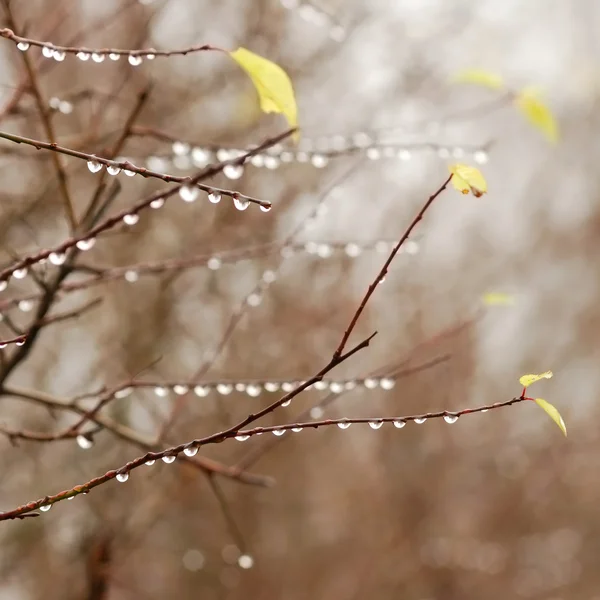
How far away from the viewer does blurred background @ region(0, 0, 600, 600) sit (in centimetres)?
201

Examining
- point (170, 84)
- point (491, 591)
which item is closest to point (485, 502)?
point (491, 591)

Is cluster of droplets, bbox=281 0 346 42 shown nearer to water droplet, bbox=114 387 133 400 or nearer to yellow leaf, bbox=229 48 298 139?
yellow leaf, bbox=229 48 298 139

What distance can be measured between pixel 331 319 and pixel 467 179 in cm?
193

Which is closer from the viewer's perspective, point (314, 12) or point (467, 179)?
point (467, 179)

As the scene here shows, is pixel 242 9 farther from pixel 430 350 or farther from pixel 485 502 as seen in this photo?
pixel 485 502

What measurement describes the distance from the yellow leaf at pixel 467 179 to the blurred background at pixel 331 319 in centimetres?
67

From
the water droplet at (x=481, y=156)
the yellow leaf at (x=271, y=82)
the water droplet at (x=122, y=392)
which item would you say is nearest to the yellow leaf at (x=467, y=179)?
the yellow leaf at (x=271, y=82)

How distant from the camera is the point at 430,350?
281 centimetres

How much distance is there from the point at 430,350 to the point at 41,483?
5.59 ft

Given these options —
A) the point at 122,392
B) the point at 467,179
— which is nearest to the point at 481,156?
the point at 467,179

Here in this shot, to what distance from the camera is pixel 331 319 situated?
2531 millimetres

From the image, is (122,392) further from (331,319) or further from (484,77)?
(331,319)

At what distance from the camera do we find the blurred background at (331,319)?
2.01m

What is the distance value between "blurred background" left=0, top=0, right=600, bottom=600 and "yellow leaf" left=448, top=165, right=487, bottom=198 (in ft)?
2.21
